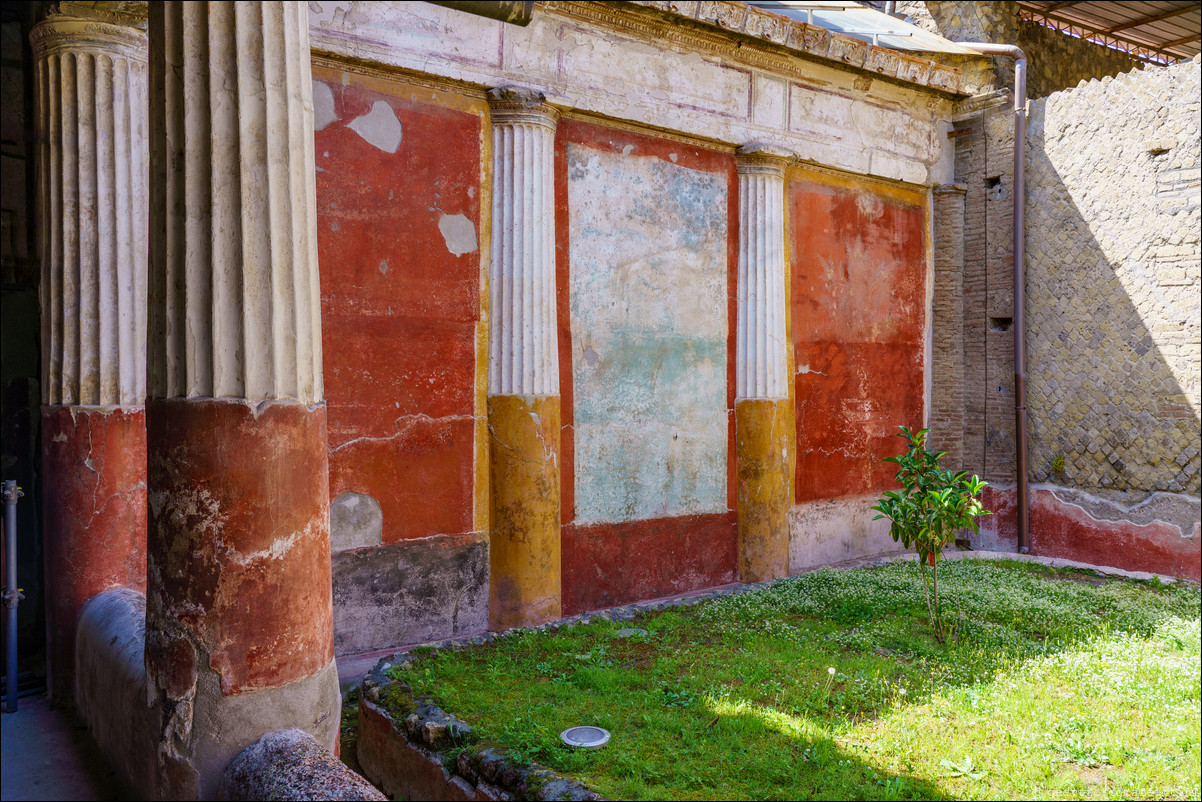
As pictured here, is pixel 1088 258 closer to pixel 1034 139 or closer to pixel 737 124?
pixel 1034 139

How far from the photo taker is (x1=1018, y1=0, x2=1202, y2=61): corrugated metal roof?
10.1 m

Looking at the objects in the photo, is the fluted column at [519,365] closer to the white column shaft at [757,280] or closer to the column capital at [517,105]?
the column capital at [517,105]

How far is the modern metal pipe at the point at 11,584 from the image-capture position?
3.47 m

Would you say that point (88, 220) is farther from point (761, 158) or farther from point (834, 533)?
point (834, 533)

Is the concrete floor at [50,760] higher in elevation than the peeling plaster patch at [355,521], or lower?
lower

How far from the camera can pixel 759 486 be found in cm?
710

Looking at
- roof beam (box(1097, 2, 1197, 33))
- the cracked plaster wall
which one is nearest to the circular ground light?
the cracked plaster wall

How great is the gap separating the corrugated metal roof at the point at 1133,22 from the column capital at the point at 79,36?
973cm

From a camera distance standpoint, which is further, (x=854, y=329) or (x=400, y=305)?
(x=854, y=329)

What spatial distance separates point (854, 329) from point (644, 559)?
326cm

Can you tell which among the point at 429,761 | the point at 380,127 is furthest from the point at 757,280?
the point at 429,761

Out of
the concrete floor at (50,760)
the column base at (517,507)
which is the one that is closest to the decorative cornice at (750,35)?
the column base at (517,507)

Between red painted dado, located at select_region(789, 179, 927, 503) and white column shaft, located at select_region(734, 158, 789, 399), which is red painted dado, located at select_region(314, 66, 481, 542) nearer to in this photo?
white column shaft, located at select_region(734, 158, 789, 399)

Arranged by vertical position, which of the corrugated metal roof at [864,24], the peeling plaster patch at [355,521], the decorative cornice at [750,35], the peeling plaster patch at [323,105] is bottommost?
the peeling plaster patch at [355,521]
